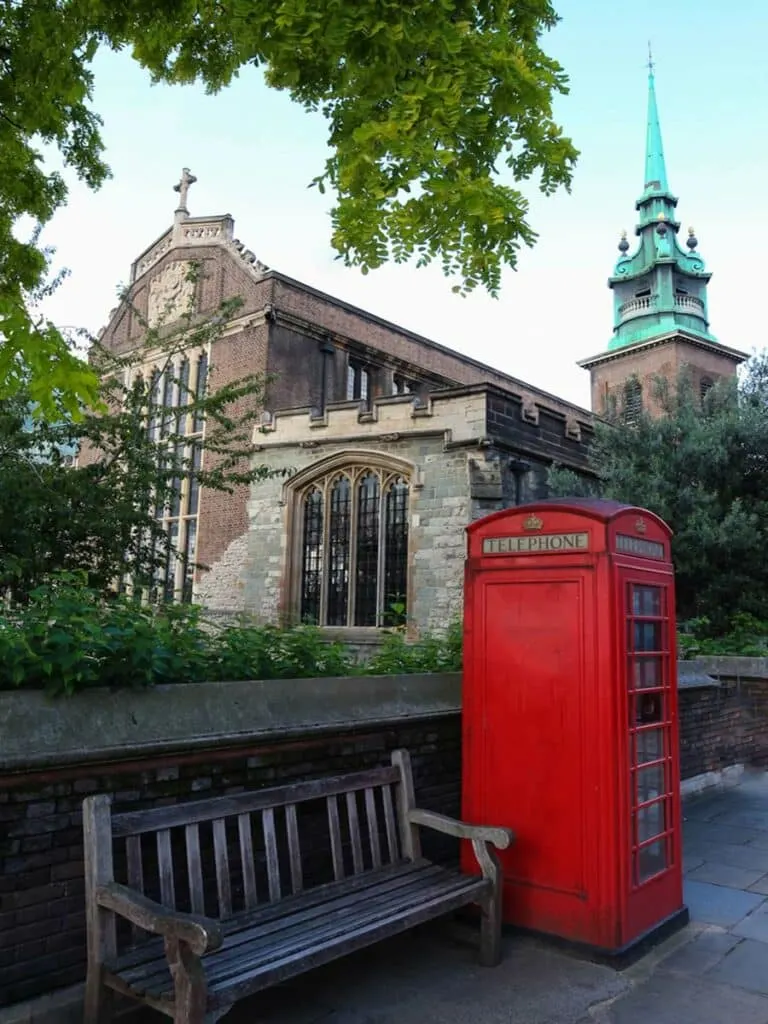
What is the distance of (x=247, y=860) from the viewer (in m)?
3.51

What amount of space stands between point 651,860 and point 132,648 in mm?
3112

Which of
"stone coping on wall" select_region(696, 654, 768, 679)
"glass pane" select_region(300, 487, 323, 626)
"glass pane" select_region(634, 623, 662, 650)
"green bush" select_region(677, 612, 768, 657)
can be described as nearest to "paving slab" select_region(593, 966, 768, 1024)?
"glass pane" select_region(634, 623, 662, 650)

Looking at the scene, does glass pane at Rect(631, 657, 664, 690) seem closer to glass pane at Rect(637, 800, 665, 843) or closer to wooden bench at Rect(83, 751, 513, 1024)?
glass pane at Rect(637, 800, 665, 843)

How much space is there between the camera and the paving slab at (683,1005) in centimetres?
337

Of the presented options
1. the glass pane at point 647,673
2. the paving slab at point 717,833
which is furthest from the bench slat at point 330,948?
the paving slab at point 717,833

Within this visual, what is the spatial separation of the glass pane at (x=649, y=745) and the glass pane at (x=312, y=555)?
12.3 meters

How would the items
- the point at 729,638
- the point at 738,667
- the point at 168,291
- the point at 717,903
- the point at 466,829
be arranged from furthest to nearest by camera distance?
the point at 168,291
the point at 729,638
the point at 738,667
the point at 717,903
the point at 466,829

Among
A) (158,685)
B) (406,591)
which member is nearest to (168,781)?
(158,685)

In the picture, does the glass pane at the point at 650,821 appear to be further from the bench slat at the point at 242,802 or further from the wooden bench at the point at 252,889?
the bench slat at the point at 242,802

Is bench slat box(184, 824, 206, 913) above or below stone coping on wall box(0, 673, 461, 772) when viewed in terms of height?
below

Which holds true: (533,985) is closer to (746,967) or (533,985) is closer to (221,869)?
(746,967)

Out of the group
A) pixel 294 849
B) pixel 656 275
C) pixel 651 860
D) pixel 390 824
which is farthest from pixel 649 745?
pixel 656 275

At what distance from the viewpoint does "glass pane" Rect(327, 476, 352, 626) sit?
53.3 feet

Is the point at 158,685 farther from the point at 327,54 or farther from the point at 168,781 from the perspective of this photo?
the point at 327,54
